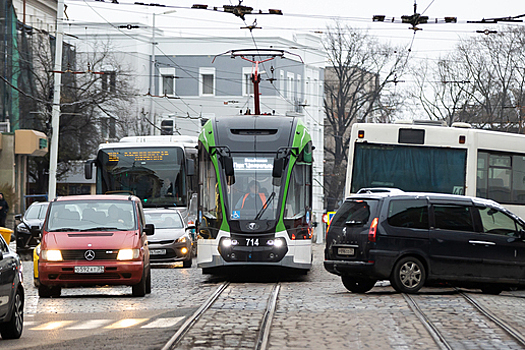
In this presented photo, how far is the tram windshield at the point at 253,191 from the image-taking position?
59.1 feet

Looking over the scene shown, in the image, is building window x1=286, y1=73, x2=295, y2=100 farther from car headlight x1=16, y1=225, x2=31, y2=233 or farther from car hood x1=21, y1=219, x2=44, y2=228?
car headlight x1=16, y1=225, x2=31, y2=233

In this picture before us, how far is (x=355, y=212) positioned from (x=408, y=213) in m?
0.86

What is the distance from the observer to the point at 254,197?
18.1m

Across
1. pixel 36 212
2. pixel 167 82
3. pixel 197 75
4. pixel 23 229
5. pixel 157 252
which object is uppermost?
pixel 197 75

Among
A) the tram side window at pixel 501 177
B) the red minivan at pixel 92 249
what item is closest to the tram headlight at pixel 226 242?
the red minivan at pixel 92 249

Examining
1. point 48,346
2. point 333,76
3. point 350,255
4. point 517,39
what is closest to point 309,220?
point 350,255

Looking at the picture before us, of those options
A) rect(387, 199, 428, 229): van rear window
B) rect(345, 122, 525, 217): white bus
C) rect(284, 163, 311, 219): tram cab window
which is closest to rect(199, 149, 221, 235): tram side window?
rect(284, 163, 311, 219): tram cab window

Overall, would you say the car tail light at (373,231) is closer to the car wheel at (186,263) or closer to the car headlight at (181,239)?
the car headlight at (181,239)

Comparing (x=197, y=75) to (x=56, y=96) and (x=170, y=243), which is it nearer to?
(x=56, y=96)

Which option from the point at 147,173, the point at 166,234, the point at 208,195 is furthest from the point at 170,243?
the point at 208,195

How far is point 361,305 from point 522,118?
35.6 meters

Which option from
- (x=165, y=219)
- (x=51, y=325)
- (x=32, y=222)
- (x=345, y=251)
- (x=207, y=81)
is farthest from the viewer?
(x=207, y=81)

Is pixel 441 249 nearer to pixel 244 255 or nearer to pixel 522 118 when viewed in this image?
pixel 244 255

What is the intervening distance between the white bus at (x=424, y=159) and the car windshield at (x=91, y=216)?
15.7 feet
